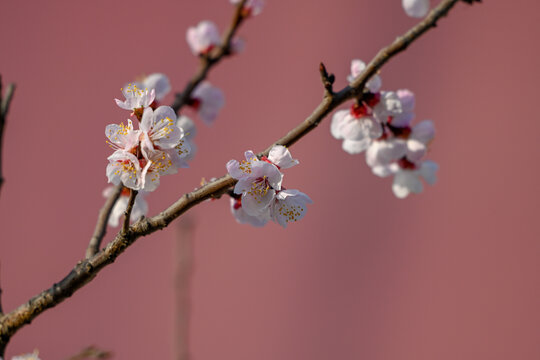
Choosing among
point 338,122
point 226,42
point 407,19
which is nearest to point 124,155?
point 338,122

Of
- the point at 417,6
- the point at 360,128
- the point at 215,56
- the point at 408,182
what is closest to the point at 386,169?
the point at 408,182

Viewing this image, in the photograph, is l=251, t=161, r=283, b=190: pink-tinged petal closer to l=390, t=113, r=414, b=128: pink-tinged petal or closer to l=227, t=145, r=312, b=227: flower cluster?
l=227, t=145, r=312, b=227: flower cluster

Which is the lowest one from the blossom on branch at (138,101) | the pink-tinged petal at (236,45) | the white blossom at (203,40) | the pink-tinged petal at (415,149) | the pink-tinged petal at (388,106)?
the blossom on branch at (138,101)

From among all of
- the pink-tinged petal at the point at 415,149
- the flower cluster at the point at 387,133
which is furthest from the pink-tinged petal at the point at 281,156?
the pink-tinged petal at the point at 415,149

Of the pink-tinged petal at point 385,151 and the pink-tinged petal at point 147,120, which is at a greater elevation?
the pink-tinged petal at point 385,151

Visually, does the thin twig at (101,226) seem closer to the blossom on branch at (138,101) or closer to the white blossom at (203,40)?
the blossom on branch at (138,101)

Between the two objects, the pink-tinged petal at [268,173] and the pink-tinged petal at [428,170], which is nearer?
the pink-tinged petal at [268,173]

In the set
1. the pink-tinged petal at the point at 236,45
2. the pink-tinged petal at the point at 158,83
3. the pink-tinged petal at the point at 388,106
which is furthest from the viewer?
the pink-tinged petal at the point at 236,45
